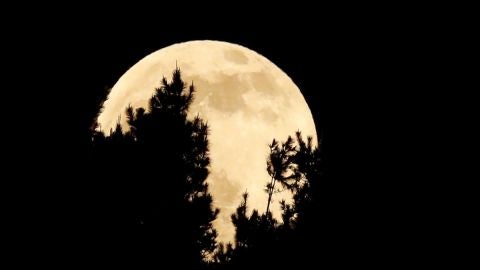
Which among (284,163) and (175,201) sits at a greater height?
(284,163)

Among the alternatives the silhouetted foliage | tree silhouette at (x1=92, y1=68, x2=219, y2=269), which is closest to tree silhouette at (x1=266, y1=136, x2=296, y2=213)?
the silhouetted foliage

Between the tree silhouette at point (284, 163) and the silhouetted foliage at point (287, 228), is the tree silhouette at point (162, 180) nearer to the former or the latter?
the silhouetted foliage at point (287, 228)

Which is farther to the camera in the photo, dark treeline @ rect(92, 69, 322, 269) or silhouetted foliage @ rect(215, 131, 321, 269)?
silhouetted foliage @ rect(215, 131, 321, 269)

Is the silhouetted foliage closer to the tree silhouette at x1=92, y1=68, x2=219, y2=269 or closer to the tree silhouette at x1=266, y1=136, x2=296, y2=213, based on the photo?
the tree silhouette at x1=266, y1=136, x2=296, y2=213

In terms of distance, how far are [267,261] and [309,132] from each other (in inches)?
220

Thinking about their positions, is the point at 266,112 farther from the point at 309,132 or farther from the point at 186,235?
the point at 186,235

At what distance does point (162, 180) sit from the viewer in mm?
5207

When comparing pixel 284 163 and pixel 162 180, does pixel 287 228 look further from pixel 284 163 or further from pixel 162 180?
pixel 162 180

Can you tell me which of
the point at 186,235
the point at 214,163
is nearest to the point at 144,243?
the point at 186,235

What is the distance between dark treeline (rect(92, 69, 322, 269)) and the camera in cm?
455

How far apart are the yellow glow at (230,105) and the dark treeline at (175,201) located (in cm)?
128

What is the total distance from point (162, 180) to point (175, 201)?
0.39 m

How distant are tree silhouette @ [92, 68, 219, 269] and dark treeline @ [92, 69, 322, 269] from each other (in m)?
0.01

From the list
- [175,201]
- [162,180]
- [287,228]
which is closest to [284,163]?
[287,228]
